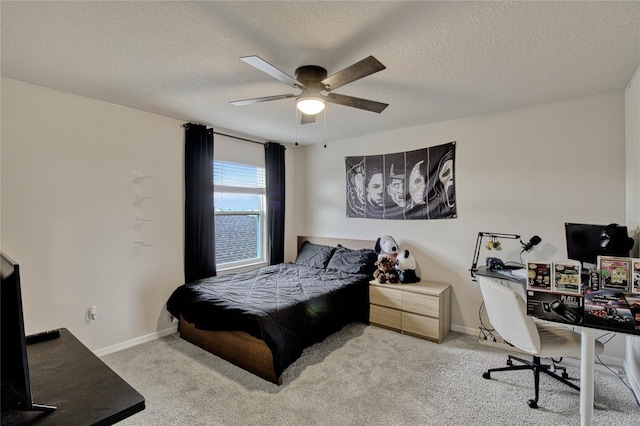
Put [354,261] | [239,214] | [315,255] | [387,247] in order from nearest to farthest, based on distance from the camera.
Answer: [387,247], [354,261], [239,214], [315,255]

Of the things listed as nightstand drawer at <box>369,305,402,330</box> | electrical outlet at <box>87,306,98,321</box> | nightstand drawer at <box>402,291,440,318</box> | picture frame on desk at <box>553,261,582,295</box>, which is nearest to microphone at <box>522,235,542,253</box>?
nightstand drawer at <box>402,291,440,318</box>

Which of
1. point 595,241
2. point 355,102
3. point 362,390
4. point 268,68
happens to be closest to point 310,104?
point 355,102

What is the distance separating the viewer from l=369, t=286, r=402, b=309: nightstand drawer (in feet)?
10.8

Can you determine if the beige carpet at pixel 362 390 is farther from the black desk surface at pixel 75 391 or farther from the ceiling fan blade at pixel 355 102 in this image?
the ceiling fan blade at pixel 355 102

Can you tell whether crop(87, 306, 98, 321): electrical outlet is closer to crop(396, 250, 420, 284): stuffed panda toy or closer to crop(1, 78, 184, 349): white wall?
crop(1, 78, 184, 349): white wall

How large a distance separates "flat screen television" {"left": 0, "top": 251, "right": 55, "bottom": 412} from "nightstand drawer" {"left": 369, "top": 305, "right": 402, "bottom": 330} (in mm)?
3050

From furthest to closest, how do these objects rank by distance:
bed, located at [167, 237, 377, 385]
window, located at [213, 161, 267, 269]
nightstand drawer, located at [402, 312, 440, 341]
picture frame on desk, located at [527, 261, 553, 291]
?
1. window, located at [213, 161, 267, 269]
2. nightstand drawer, located at [402, 312, 440, 341]
3. bed, located at [167, 237, 377, 385]
4. picture frame on desk, located at [527, 261, 553, 291]

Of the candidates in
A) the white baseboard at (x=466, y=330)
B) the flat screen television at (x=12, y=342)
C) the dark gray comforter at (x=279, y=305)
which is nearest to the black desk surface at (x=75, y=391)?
the flat screen television at (x=12, y=342)

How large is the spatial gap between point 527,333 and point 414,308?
1.27m

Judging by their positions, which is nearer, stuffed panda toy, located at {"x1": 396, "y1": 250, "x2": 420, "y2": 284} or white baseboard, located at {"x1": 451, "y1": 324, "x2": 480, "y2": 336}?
white baseboard, located at {"x1": 451, "y1": 324, "x2": 480, "y2": 336}

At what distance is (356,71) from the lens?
1.74 m

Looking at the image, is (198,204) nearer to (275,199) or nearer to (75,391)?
(275,199)

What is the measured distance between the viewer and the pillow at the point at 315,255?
414 cm

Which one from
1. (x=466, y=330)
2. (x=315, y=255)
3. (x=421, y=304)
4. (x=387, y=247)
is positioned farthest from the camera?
(x=315, y=255)
